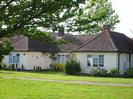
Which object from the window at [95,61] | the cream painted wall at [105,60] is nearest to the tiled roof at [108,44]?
the cream painted wall at [105,60]

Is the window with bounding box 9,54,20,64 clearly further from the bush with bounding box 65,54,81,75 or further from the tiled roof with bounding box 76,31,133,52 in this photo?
the bush with bounding box 65,54,81,75

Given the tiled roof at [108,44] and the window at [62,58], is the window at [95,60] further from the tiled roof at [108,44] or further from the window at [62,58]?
the window at [62,58]

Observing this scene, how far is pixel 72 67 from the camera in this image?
48.1 metres

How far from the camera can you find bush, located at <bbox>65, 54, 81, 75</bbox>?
48.1 metres

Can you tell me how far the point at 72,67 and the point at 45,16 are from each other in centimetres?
3862

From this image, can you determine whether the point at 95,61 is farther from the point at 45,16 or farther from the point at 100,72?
the point at 45,16

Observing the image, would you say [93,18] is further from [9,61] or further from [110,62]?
[9,61]

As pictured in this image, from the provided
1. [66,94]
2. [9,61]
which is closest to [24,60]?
[9,61]

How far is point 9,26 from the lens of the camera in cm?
977

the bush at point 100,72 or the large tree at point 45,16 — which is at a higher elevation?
the large tree at point 45,16

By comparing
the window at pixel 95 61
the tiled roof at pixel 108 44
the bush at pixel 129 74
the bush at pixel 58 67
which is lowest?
the bush at pixel 129 74

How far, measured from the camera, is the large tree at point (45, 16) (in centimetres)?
925

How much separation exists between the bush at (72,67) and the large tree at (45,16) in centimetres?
3802

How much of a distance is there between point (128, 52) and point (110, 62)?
315cm
